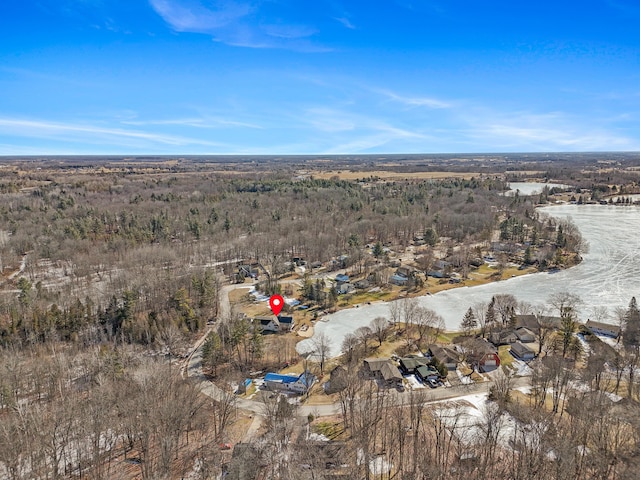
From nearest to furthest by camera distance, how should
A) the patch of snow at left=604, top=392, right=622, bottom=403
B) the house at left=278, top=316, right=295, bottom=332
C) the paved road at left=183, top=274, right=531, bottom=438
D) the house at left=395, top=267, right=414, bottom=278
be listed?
1. the paved road at left=183, top=274, right=531, bottom=438
2. the patch of snow at left=604, top=392, right=622, bottom=403
3. the house at left=278, top=316, right=295, bottom=332
4. the house at left=395, top=267, right=414, bottom=278

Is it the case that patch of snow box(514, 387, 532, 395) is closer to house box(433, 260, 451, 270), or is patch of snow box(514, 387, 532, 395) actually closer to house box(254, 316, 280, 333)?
house box(254, 316, 280, 333)

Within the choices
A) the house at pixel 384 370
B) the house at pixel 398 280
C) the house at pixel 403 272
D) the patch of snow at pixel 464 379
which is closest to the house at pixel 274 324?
the house at pixel 384 370

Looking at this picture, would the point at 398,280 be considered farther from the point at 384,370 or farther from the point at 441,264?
the point at 384,370

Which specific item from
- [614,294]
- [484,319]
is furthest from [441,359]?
[614,294]

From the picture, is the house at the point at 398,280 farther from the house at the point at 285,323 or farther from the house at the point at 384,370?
the house at the point at 384,370

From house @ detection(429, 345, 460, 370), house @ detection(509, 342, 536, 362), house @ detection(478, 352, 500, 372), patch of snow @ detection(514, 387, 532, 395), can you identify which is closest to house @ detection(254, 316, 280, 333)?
house @ detection(429, 345, 460, 370)

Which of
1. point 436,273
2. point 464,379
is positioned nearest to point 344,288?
point 436,273
